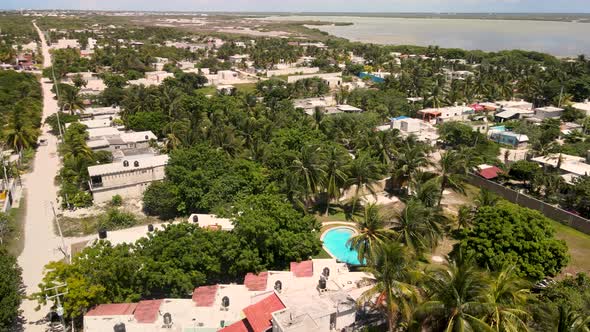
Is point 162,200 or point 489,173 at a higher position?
point 162,200

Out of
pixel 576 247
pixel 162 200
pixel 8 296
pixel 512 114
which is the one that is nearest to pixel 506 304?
pixel 576 247

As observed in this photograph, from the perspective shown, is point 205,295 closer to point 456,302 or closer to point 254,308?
point 254,308

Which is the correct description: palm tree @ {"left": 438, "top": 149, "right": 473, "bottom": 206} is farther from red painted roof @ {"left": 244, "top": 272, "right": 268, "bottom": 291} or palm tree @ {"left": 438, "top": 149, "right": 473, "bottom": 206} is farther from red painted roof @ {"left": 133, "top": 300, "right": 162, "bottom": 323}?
red painted roof @ {"left": 133, "top": 300, "right": 162, "bottom": 323}

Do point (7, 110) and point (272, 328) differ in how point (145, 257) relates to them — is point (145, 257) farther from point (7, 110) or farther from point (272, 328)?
point (7, 110)

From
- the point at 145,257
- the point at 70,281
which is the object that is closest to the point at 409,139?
the point at 145,257

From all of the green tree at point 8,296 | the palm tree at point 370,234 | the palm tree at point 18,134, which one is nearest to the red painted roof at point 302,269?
the palm tree at point 370,234

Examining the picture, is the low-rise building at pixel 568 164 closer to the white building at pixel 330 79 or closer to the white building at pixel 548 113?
the white building at pixel 548 113
